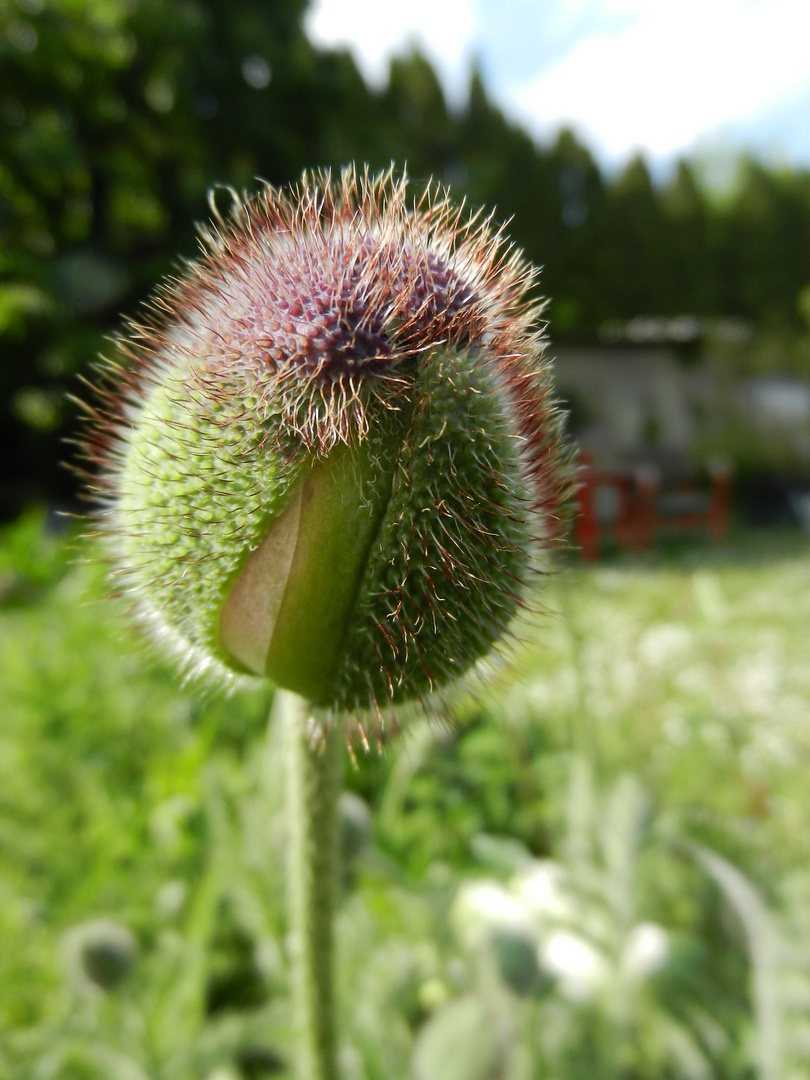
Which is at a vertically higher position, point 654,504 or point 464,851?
point 464,851

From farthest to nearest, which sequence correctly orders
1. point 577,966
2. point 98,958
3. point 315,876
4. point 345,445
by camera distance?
point 577,966 → point 98,958 → point 315,876 → point 345,445

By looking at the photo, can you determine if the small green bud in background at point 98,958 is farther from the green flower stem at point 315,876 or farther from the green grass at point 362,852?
the green flower stem at point 315,876

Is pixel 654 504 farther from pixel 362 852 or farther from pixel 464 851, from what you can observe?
pixel 362 852

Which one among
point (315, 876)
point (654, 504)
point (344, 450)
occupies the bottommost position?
point (654, 504)

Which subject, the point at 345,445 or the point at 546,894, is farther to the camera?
the point at 546,894

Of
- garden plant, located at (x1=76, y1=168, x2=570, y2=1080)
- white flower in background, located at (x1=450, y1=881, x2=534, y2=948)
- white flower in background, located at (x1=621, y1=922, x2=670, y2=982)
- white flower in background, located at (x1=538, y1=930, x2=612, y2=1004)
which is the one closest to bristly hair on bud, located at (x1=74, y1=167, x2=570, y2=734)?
garden plant, located at (x1=76, y1=168, x2=570, y2=1080)

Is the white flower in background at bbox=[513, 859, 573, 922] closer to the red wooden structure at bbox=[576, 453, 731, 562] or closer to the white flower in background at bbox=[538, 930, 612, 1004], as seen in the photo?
the white flower in background at bbox=[538, 930, 612, 1004]

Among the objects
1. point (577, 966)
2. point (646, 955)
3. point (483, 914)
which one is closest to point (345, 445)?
point (483, 914)
